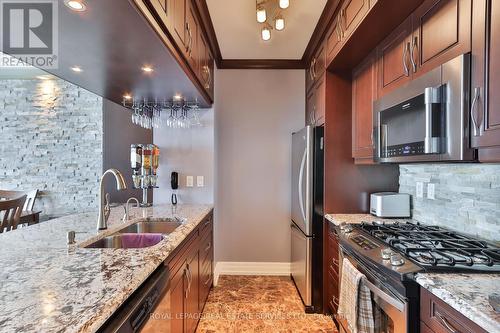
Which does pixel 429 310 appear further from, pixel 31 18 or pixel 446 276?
pixel 31 18

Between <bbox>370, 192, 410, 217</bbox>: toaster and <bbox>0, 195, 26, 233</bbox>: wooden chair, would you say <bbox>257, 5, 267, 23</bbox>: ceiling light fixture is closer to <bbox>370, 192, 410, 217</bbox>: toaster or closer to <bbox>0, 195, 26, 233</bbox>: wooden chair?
<bbox>370, 192, 410, 217</bbox>: toaster

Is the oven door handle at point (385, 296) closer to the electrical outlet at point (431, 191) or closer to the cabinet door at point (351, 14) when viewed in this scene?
the electrical outlet at point (431, 191)

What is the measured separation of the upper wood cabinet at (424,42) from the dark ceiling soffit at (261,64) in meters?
1.46

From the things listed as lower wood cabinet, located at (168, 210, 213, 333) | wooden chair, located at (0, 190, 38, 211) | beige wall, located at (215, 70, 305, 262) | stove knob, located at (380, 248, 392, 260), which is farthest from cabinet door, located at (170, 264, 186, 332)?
wooden chair, located at (0, 190, 38, 211)

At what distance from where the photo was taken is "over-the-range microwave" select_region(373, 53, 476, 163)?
112cm

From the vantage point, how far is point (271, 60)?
10.5 feet

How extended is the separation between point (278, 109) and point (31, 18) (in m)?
2.51

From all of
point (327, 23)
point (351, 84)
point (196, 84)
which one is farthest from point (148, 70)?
point (351, 84)

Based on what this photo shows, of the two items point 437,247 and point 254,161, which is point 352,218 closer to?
point 437,247

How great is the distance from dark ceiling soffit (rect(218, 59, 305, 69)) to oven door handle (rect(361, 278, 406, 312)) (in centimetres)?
264

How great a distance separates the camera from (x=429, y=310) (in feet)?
3.35

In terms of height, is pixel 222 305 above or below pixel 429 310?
below

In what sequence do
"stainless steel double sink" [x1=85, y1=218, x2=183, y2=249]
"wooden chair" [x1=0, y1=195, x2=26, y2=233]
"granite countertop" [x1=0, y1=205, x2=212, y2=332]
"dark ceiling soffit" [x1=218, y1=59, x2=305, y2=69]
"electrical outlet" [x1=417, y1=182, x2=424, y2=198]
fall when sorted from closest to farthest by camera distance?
"granite countertop" [x1=0, y1=205, x2=212, y2=332], "stainless steel double sink" [x1=85, y1=218, x2=183, y2=249], "electrical outlet" [x1=417, y1=182, x2=424, y2=198], "wooden chair" [x1=0, y1=195, x2=26, y2=233], "dark ceiling soffit" [x1=218, y1=59, x2=305, y2=69]

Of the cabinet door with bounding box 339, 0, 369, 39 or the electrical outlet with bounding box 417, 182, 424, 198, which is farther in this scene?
the electrical outlet with bounding box 417, 182, 424, 198
